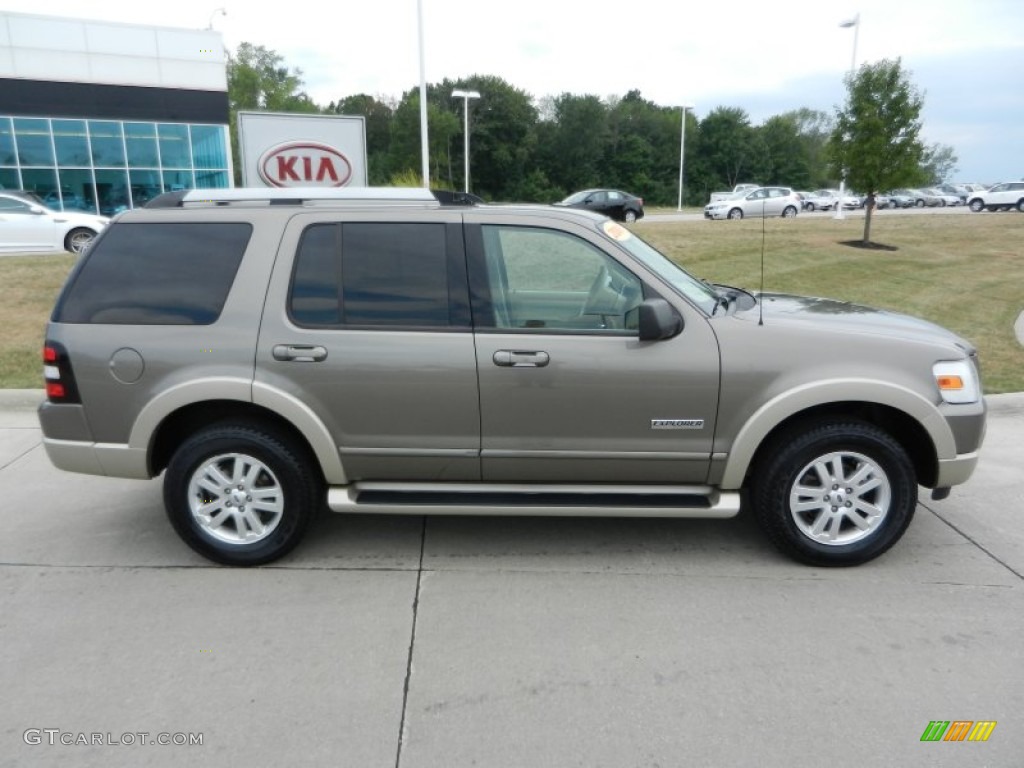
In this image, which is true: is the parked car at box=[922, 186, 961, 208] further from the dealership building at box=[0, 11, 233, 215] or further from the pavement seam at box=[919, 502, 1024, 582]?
the pavement seam at box=[919, 502, 1024, 582]

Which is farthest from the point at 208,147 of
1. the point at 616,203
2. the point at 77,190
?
the point at 616,203

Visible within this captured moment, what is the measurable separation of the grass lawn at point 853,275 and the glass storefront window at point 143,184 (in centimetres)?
1921

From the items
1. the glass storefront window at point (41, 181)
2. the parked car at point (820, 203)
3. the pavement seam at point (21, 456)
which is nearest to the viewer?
the pavement seam at point (21, 456)

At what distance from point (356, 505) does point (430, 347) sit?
A: 2.93 feet

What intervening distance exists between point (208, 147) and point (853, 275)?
28251 mm

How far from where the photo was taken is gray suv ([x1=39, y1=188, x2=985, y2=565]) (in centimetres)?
382

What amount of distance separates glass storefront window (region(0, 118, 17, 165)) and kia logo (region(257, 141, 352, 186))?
89.5ft

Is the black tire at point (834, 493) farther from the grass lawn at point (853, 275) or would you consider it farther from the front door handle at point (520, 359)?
the grass lawn at point (853, 275)

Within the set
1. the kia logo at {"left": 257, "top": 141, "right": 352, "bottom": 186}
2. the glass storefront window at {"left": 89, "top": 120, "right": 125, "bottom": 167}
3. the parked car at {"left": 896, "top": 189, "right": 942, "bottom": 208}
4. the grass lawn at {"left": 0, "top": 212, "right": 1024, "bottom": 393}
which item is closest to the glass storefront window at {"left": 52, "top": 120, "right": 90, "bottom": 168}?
the glass storefront window at {"left": 89, "top": 120, "right": 125, "bottom": 167}

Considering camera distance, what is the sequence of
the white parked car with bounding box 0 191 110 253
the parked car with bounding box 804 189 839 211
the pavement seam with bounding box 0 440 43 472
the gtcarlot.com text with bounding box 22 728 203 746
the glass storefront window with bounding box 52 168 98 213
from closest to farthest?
1. the gtcarlot.com text with bounding box 22 728 203 746
2. the pavement seam with bounding box 0 440 43 472
3. the white parked car with bounding box 0 191 110 253
4. the glass storefront window with bounding box 52 168 98 213
5. the parked car with bounding box 804 189 839 211

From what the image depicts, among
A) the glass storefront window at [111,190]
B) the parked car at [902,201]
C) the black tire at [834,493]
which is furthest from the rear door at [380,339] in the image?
the parked car at [902,201]

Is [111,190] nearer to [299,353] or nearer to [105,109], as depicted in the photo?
[105,109]

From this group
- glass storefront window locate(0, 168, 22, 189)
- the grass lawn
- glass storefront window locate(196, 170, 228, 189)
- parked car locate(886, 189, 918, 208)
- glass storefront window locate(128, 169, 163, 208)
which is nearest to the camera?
the grass lawn

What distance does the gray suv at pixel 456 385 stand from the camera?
3822mm
